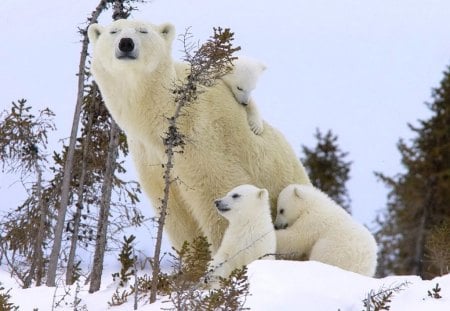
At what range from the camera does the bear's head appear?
983 cm

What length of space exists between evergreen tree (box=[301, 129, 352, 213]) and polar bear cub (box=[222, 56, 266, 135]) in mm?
17662

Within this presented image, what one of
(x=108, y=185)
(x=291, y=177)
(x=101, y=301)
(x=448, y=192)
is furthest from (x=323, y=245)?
(x=448, y=192)

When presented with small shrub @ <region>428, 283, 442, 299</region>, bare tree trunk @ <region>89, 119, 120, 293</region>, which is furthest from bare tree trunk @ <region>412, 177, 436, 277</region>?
small shrub @ <region>428, 283, 442, 299</region>

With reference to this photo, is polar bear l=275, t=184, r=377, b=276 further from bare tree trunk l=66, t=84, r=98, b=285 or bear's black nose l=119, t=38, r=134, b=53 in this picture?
bare tree trunk l=66, t=84, r=98, b=285

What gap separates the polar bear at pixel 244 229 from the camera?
360 inches

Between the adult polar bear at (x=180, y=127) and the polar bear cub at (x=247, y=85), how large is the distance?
0.12m

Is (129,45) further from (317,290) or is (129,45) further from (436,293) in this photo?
(436,293)

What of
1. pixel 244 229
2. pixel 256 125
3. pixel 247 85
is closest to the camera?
pixel 244 229

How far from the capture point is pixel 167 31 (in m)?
10.5

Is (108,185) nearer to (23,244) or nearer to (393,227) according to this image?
(23,244)

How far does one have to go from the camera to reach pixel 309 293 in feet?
22.4

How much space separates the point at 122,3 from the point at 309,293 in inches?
309

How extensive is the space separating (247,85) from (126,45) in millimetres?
1682

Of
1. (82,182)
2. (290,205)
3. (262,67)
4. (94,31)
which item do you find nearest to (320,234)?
(290,205)
